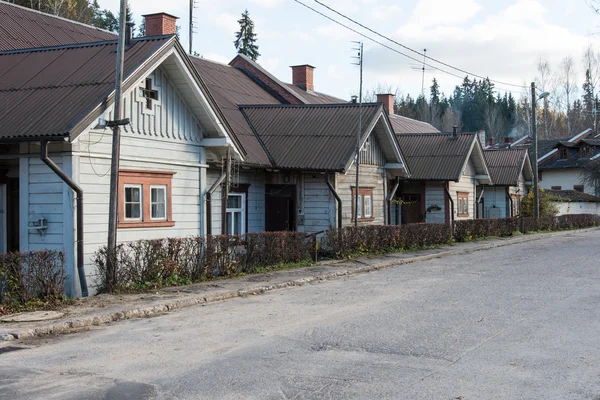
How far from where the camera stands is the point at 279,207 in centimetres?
2409

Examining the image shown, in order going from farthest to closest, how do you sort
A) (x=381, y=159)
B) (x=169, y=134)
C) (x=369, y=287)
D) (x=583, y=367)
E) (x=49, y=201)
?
(x=381, y=159) → (x=169, y=134) → (x=369, y=287) → (x=49, y=201) → (x=583, y=367)

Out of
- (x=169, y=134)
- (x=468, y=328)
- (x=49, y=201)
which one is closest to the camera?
(x=468, y=328)

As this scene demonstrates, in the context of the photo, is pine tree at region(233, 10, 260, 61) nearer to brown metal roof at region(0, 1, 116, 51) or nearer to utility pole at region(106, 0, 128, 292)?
brown metal roof at region(0, 1, 116, 51)

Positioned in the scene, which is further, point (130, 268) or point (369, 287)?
point (369, 287)

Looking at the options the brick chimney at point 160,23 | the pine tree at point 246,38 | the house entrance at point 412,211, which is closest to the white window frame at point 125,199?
the brick chimney at point 160,23

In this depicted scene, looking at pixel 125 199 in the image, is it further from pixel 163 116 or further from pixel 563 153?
pixel 563 153

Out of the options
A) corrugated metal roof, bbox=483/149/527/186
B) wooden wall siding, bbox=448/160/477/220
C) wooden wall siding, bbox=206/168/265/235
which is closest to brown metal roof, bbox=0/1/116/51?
wooden wall siding, bbox=206/168/265/235

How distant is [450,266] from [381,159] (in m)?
7.77

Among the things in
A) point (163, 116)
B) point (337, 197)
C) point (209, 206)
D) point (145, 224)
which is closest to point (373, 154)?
point (337, 197)

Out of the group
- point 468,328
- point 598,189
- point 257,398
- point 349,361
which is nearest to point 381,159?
point 468,328

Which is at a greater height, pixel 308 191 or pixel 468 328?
pixel 308 191

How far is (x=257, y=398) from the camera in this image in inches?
268

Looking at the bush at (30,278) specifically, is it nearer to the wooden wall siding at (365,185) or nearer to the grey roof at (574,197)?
the wooden wall siding at (365,185)

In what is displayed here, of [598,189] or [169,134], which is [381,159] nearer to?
[169,134]
